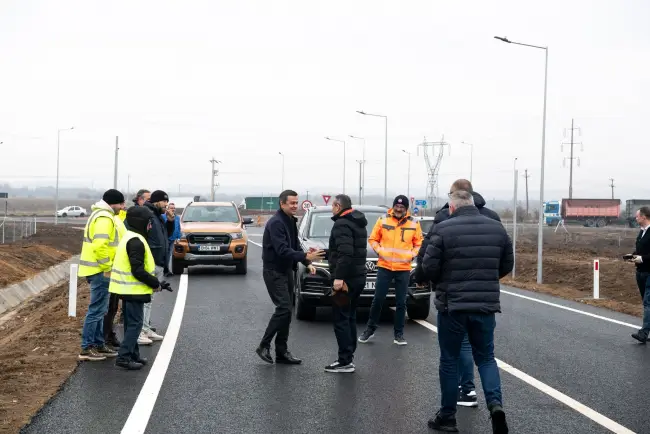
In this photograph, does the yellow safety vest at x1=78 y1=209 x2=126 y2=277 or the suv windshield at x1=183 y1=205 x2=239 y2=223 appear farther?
the suv windshield at x1=183 y1=205 x2=239 y2=223

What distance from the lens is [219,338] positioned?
1105cm

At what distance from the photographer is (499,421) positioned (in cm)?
614

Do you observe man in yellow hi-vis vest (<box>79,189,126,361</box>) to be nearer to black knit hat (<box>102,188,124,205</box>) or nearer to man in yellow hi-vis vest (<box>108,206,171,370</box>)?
black knit hat (<box>102,188,124,205</box>)

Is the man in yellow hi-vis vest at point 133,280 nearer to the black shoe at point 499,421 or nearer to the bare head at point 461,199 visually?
the bare head at point 461,199

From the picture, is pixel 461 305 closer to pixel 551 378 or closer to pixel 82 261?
pixel 551 378

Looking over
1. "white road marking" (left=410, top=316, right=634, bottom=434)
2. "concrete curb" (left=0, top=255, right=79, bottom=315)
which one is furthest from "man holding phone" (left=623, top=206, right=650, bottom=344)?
"concrete curb" (left=0, top=255, right=79, bottom=315)

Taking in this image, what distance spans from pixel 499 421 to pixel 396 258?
463 centimetres

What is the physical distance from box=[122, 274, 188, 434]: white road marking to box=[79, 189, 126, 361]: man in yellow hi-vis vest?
2.27 feet

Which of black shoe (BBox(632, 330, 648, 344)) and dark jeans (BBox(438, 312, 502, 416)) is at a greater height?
dark jeans (BBox(438, 312, 502, 416))

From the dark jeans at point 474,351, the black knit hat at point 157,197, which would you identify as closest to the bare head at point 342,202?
the dark jeans at point 474,351

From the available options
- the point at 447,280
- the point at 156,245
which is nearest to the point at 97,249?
Result: the point at 156,245

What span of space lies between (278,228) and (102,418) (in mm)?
3015

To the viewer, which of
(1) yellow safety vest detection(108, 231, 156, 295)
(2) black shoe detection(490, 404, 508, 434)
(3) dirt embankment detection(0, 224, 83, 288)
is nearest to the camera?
(2) black shoe detection(490, 404, 508, 434)

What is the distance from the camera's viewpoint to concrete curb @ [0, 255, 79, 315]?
1862 cm
